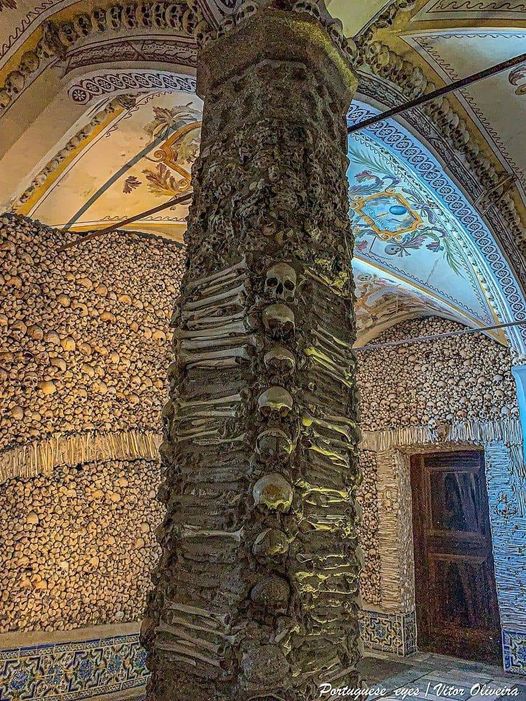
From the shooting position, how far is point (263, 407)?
1.03 metres

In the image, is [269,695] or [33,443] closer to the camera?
[269,695]

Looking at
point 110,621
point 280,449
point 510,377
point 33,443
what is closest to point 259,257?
point 280,449

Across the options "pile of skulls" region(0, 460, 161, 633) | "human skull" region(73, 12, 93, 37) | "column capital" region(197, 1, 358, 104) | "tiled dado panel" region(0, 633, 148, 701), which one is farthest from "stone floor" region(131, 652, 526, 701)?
"human skull" region(73, 12, 93, 37)

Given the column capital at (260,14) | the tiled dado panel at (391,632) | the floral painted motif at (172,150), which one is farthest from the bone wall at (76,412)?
the tiled dado panel at (391,632)

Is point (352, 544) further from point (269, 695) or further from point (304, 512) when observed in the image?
point (269, 695)

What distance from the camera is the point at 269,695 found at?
863 millimetres

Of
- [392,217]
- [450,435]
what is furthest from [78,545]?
[450,435]

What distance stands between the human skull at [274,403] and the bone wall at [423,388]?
420cm

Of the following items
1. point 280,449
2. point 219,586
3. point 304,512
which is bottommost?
point 219,586

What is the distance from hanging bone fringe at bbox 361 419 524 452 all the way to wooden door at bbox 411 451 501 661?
12.8 inches

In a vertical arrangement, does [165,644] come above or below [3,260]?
below

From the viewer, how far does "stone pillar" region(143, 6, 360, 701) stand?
3.07ft

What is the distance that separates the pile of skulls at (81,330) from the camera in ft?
10.4

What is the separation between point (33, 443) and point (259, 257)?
8.21 feet
